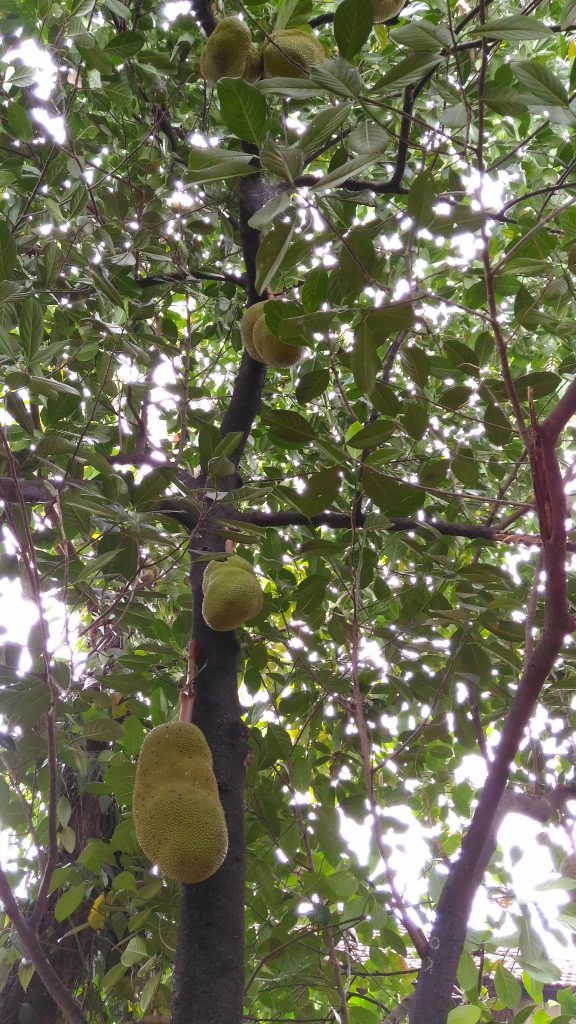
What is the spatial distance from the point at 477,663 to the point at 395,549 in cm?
38

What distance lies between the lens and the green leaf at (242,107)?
904mm

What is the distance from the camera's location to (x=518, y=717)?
97cm

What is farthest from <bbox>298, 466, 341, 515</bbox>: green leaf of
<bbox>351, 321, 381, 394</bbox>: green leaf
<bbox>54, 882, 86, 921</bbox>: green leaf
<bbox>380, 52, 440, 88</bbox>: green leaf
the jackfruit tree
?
<bbox>54, 882, 86, 921</bbox>: green leaf

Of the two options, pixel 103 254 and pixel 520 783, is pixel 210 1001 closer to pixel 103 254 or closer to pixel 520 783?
pixel 520 783

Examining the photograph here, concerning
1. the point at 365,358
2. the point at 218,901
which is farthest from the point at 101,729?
the point at 365,358

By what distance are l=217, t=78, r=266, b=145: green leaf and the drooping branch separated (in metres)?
0.49

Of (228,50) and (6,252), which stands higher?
(228,50)

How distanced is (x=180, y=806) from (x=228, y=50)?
5.11ft

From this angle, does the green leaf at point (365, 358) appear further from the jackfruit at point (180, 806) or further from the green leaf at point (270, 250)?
the jackfruit at point (180, 806)

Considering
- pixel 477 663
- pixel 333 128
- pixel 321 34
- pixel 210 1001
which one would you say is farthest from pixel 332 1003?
pixel 321 34

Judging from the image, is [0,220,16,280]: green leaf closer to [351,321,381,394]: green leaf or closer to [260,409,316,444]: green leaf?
[260,409,316,444]: green leaf

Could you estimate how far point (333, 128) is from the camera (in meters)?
0.90

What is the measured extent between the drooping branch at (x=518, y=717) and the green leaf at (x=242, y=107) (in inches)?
19.1

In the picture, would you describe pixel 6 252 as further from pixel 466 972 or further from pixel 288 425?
pixel 466 972
